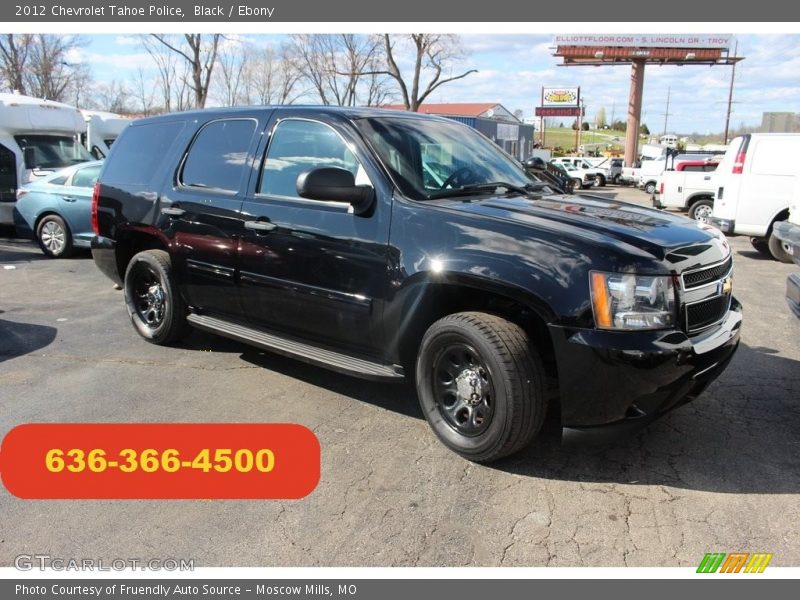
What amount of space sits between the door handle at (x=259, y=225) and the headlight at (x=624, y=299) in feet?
7.10

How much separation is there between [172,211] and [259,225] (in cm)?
114

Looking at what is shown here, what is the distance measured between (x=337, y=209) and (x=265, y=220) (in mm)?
617

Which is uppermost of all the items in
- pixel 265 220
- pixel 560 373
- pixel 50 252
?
pixel 265 220

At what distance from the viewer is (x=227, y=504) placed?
322 cm

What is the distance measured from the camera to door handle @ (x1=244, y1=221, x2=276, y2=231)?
13.9ft

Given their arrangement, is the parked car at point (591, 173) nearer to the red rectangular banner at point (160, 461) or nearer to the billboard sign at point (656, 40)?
the billboard sign at point (656, 40)

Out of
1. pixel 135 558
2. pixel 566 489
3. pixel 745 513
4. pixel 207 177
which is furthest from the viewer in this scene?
pixel 207 177

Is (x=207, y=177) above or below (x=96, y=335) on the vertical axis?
above

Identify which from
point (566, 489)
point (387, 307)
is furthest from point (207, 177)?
point (566, 489)

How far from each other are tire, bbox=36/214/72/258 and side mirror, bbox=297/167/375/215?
27.0 feet

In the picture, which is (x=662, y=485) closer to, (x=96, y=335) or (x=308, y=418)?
(x=308, y=418)

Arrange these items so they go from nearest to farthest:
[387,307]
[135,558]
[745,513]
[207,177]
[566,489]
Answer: [135,558], [745,513], [566,489], [387,307], [207,177]

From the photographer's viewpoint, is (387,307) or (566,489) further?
(387,307)

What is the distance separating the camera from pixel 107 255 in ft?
19.2
